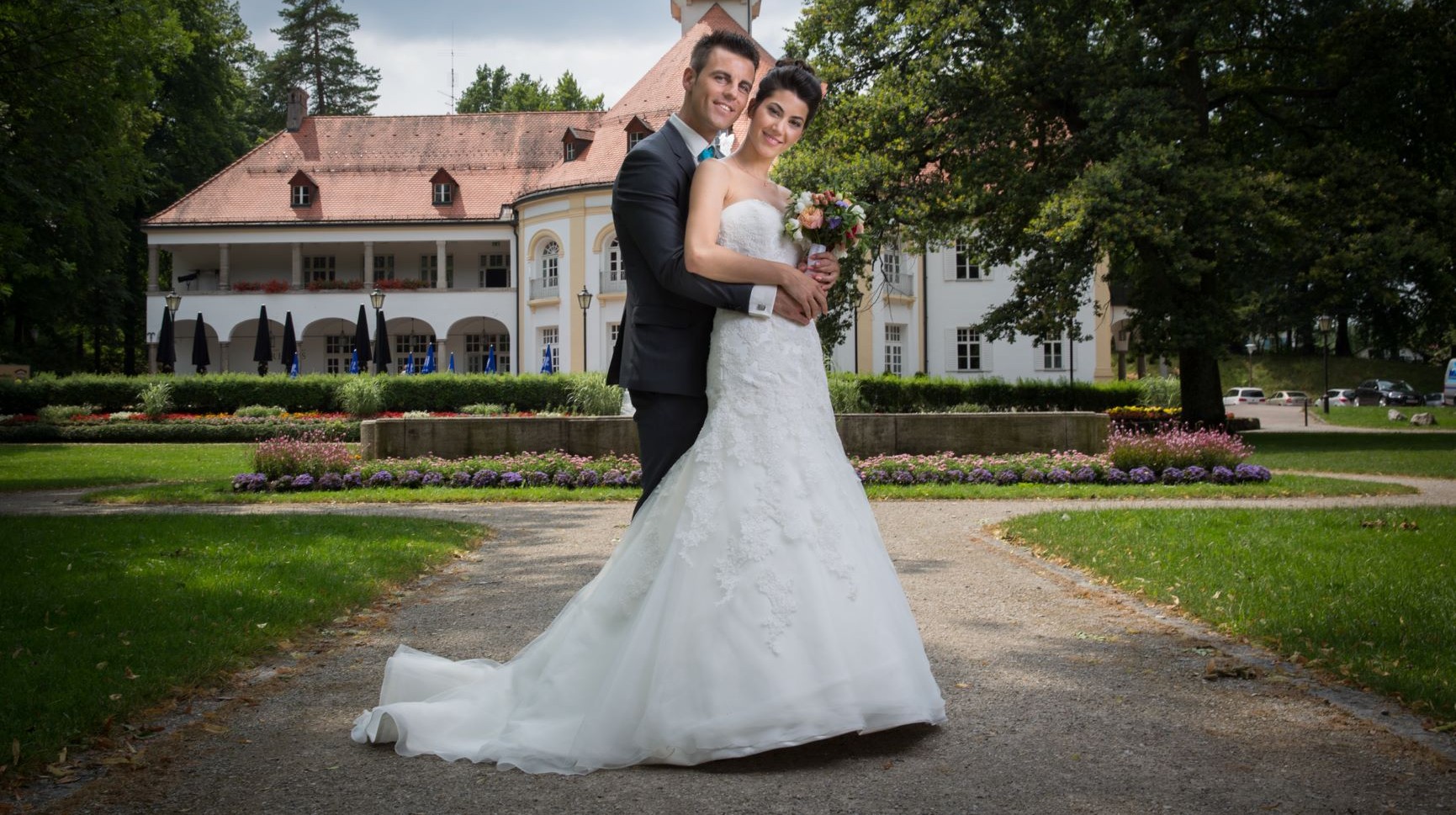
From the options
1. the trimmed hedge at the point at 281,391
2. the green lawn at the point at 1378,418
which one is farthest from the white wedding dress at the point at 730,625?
the green lawn at the point at 1378,418

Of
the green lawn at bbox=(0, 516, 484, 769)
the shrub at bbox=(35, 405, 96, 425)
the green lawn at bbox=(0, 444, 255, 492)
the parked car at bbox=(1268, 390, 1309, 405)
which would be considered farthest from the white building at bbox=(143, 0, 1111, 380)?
the green lawn at bbox=(0, 516, 484, 769)

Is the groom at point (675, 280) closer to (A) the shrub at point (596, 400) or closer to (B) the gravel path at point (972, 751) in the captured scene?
(B) the gravel path at point (972, 751)

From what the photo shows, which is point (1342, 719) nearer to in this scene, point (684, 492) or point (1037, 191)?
point (684, 492)

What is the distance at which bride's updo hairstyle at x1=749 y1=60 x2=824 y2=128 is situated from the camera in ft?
13.5

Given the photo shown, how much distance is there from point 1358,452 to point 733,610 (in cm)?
2134

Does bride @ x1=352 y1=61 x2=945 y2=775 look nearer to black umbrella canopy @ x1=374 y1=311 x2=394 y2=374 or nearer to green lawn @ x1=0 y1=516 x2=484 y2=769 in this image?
green lawn @ x1=0 y1=516 x2=484 y2=769

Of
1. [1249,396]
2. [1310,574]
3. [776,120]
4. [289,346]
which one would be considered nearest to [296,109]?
[289,346]

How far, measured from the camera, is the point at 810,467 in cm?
407

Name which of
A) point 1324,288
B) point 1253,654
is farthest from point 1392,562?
point 1324,288

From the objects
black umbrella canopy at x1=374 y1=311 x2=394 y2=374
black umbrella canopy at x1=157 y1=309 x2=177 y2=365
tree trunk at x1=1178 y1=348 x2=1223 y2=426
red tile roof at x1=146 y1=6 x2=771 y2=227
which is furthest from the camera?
red tile roof at x1=146 y1=6 x2=771 y2=227

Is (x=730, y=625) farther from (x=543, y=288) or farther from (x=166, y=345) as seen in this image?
(x=543, y=288)

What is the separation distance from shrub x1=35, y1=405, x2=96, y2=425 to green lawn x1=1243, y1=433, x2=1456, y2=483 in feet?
93.3

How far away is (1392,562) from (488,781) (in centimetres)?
641

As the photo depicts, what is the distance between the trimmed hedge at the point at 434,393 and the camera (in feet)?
99.5
